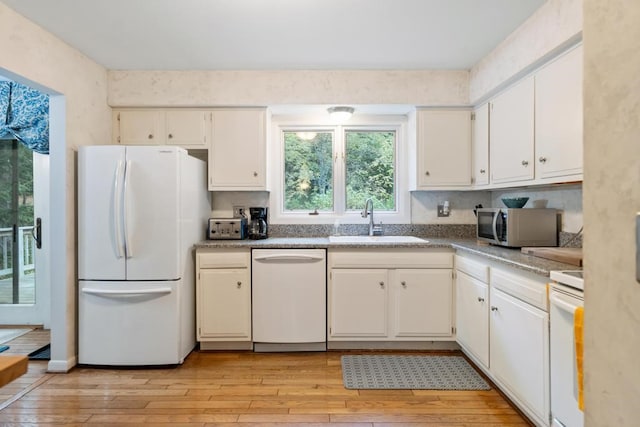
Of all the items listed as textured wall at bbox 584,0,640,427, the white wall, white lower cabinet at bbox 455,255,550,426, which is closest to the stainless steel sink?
white lower cabinet at bbox 455,255,550,426

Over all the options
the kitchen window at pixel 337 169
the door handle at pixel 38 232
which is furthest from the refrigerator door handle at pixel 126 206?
the door handle at pixel 38 232

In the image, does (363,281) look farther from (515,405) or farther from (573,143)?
(573,143)

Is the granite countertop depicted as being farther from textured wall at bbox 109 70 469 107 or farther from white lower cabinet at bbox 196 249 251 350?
textured wall at bbox 109 70 469 107

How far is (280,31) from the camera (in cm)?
246

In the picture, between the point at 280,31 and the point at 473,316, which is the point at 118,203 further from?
the point at 473,316

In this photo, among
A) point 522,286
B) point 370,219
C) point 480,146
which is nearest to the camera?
point 522,286

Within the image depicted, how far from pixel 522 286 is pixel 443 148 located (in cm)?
159

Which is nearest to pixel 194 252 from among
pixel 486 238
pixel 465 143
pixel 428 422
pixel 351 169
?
pixel 351 169

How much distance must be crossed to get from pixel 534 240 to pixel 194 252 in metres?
2.49

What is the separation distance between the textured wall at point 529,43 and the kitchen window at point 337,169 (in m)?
0.93

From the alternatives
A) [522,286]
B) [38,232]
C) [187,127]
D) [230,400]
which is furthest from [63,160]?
[522,286]

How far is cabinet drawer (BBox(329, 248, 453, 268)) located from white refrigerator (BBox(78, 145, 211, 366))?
4.11ft

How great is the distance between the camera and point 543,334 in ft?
5.81

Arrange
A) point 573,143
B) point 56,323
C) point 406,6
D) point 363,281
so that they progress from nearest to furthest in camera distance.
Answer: point 573,143, point 406,6, point 56,323, point 363,281
